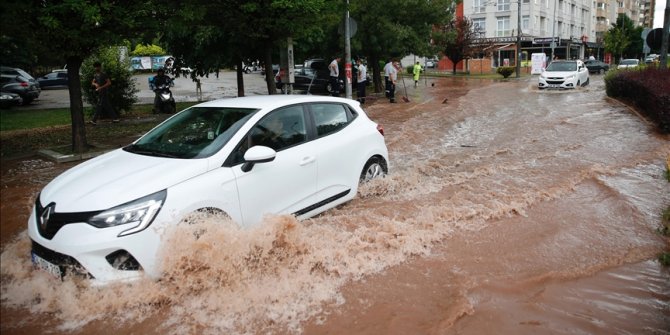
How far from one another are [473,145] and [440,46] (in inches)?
609

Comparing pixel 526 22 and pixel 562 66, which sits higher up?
pixel 526 22

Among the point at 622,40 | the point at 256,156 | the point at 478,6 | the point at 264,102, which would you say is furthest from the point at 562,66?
the point at 622,40

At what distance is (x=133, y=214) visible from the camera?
12.7ft

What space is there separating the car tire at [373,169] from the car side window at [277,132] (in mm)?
1284

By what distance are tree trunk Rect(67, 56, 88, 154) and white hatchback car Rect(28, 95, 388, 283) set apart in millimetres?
5048

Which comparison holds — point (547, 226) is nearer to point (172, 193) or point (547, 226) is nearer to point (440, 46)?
point (172, 193)

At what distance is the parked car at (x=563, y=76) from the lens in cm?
2503

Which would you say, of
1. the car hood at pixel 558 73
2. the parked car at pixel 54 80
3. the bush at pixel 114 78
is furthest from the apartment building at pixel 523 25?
the bush at pixel 114 78

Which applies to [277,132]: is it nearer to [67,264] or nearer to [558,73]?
[67,264]

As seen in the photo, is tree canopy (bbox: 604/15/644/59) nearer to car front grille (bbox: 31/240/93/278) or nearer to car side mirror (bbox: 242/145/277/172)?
car side mirror (bbox: 242/145/277/172)

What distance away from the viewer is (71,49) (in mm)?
9062

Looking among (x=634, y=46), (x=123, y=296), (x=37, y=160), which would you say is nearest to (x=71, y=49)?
(x=37, y=160)

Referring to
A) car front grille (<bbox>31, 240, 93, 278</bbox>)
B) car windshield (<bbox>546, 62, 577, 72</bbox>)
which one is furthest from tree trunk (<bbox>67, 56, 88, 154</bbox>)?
car windshield (<bbox>546, 62, 577, 72</bbox>)

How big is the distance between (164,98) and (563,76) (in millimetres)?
18705
